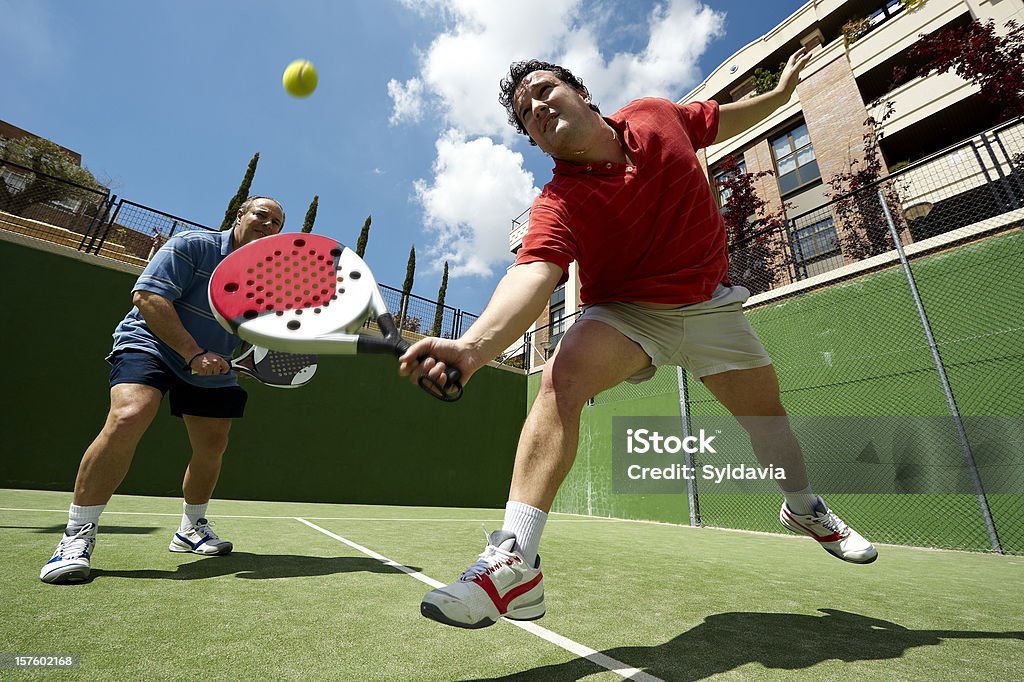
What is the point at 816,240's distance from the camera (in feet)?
23.9

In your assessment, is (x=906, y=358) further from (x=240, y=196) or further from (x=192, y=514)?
(x=240, y=196)

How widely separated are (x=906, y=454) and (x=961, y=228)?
270 cm

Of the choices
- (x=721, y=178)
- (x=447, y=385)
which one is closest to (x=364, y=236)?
(x=721, y=178)

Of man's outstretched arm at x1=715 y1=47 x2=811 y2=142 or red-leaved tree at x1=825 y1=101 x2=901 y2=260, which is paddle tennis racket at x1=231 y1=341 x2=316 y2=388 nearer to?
man's outstretched arm at x1=715 y1=47 x2=811 y2=142

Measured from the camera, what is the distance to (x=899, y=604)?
2039mm

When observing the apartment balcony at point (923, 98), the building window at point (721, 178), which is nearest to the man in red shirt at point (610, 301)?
the apartment balcony at point (923, 98)

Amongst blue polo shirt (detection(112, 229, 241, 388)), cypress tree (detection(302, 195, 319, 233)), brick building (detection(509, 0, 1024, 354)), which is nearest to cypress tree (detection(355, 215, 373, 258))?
cypress tree (detection(302, 195, 319, 233))

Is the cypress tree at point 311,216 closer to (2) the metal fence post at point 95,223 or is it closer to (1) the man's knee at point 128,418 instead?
(2) the metal fence post at point 95,223

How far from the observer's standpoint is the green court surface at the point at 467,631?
1.19m

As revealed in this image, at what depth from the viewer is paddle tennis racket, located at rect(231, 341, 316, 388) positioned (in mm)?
2026

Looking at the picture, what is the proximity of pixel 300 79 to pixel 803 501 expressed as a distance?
238 inches

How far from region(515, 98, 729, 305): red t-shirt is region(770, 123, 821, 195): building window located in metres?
14.2

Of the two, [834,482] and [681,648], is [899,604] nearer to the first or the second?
[681,648]

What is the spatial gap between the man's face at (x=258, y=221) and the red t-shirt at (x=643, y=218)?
1598mm
